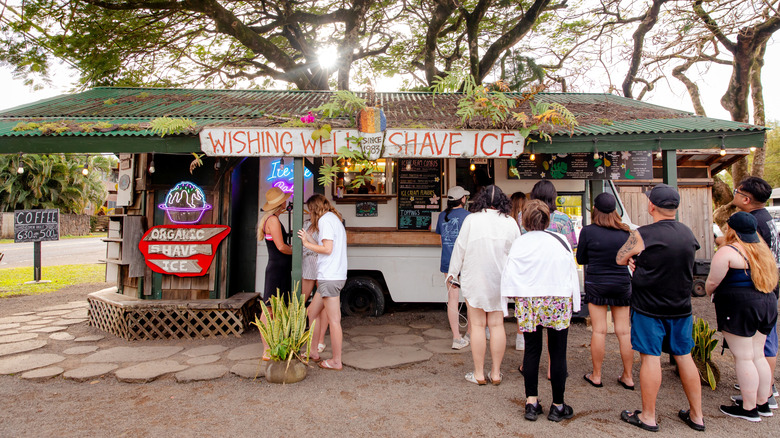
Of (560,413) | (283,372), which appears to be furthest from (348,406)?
→ (560,413)

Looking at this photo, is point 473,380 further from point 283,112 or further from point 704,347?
point 283,112

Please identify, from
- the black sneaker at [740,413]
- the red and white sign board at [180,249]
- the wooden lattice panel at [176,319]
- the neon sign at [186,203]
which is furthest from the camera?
the neon sign at [186,203]

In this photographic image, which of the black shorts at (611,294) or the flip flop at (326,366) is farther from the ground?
the black shorts at (611,294)

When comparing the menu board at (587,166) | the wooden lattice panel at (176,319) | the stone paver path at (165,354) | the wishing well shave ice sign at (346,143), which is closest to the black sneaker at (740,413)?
the stone paver path at (165,354)

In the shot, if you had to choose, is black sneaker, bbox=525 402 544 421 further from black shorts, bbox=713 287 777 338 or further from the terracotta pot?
the terracotta pot

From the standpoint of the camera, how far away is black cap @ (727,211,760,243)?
3066 millimetres

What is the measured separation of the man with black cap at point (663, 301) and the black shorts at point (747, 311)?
0.44 m

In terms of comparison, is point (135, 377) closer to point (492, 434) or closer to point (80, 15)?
point (492, 434)

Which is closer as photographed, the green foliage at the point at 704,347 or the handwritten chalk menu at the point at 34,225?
the green foliage at the point at 704,347

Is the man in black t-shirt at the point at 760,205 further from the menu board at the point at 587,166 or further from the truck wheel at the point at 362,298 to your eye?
the truck wheel at the point at 362,298

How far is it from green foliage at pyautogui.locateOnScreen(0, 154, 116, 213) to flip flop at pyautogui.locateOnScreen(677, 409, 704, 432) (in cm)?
3240

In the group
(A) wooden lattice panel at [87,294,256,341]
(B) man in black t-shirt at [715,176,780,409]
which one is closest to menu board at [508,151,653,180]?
(B) man in black t-shirt at [715,176,780,409]

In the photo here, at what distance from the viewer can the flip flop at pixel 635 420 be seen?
302 cm

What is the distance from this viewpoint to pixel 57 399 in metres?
3.78
